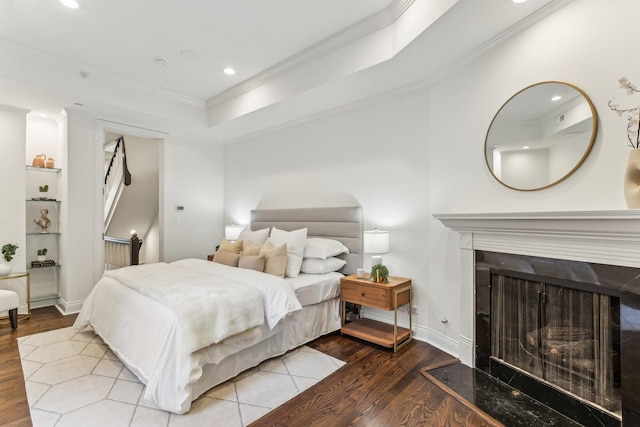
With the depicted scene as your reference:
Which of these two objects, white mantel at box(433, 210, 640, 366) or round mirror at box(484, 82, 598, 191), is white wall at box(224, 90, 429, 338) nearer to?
white mantel at box(433, 210, 640, 366)

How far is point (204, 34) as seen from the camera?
110 inches

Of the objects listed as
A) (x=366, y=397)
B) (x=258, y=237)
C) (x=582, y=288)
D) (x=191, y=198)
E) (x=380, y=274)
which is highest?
(x=191, y=198)

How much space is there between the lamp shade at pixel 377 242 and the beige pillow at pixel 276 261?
0.88m

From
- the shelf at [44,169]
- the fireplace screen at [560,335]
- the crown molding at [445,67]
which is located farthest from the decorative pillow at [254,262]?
the shelf at [44,169]

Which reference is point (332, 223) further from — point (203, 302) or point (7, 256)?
point (7, 256)

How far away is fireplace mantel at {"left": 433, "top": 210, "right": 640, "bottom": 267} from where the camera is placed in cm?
157

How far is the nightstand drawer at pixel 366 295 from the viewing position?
281 cm

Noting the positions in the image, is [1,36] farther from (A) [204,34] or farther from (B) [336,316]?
(B) [336,316]

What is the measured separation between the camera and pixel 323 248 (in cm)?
342

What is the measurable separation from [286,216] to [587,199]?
3240mm

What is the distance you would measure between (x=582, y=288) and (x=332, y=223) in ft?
8.01

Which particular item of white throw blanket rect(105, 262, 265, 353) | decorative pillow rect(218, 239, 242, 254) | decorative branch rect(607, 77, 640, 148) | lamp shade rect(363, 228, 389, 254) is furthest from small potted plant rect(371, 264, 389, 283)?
decorative branch rect(607, 77, 640, 148)

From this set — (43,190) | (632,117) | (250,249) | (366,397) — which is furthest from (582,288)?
(43,190)

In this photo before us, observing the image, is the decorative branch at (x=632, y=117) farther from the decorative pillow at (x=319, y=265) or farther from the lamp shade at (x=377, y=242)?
the decorative pillow at (x=319, y=265)
